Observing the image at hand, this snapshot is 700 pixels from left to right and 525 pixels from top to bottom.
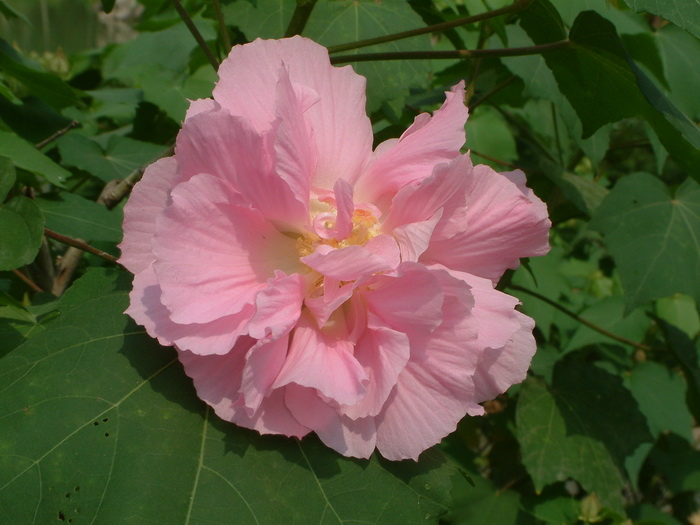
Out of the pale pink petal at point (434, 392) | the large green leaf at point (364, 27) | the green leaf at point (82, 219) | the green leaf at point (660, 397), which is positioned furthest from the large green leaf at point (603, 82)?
the green leaf at point (660, 397)

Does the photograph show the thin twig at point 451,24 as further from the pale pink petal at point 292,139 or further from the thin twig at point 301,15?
the pale pink petal at point 292,139

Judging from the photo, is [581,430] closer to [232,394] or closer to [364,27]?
[364,27]

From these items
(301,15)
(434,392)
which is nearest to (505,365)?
(434,392)

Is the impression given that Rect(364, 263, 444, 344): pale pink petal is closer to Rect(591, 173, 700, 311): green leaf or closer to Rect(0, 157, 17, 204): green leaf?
Rect(0, 157, 17, 204): green leaf

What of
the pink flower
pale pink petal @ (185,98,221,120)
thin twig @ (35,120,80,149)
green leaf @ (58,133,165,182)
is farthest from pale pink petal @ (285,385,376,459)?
thin twig @ (35,120,80,149)

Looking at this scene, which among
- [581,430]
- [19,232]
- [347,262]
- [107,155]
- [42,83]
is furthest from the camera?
[581,430]

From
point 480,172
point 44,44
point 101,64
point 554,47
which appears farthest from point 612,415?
point 44,44

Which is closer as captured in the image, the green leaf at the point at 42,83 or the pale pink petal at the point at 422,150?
the pale pink petal at the point at 422,150
